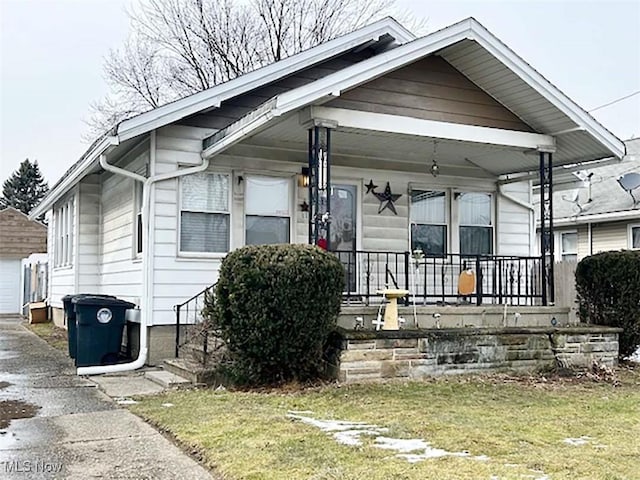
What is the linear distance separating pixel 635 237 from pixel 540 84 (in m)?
9.90

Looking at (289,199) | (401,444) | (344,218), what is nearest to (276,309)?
(401,444)

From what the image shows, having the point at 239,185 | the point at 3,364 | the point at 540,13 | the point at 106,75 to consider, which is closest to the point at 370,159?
the point at 239,185

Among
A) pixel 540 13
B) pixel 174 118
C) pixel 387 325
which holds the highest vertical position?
pixel 540 13

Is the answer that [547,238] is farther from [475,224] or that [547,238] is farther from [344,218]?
[344,218]

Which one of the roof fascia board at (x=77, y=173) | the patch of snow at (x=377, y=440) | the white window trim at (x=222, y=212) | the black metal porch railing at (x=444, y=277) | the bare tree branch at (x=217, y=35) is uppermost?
the bare tree branch at (x=217, y=35)

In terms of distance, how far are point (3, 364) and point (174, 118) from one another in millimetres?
4832

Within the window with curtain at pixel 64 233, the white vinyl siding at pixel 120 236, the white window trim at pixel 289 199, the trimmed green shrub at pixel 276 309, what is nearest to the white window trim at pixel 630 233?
the white window trim at pixel 289 199

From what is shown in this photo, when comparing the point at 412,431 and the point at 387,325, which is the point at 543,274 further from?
the point at 412,431

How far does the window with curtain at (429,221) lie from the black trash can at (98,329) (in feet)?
16.9

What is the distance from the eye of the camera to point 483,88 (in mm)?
10742

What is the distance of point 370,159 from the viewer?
1214 cm

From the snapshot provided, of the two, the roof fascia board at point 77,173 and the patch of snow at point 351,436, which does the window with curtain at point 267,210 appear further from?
the patch of snow at point 351,436

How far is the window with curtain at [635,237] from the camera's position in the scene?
18.4 m

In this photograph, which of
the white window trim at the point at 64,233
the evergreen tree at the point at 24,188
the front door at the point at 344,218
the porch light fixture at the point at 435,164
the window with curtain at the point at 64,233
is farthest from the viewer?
the evergreen tree at the point at 24,188
